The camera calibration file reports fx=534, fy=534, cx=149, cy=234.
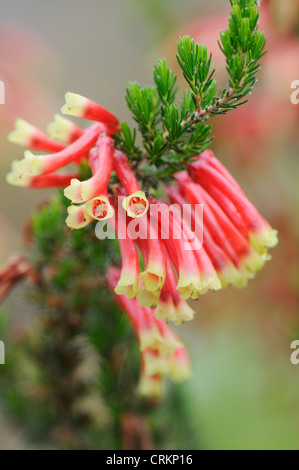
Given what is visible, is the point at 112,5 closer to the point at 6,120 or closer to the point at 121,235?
the point at 6,120

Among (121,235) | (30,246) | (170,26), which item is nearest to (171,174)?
(121,235)

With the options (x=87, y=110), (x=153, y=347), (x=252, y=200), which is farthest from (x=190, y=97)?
(x=252, y=200)

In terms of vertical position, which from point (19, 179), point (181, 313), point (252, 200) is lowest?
point (181, 313)

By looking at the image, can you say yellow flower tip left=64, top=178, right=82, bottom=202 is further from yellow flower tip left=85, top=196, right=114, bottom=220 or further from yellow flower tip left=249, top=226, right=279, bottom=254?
yellow flower tip left=249, top=226, right=279, bottom=254

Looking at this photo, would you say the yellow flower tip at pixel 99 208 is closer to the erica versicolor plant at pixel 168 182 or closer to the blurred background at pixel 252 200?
the erica versicolor plant at pixel 168 182

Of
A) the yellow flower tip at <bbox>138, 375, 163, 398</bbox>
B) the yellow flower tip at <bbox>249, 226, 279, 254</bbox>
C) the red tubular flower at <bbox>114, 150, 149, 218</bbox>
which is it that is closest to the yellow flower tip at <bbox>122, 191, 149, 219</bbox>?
the red tubular flower at <bbox>114, 150, 149, 218</bbox>

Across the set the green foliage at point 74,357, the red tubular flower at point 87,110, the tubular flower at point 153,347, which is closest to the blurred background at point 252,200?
the green foliage at point 74,357

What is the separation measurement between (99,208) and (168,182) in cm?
10

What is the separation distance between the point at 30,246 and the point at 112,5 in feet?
6.92

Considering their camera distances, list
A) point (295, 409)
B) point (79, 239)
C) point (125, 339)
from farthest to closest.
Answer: point (295, 409)
point (125, 339)
point (79, 239)

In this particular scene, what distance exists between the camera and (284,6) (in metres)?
0.84

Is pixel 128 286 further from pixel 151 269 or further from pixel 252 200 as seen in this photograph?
pixel 252 200

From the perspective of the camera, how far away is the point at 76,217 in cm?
41

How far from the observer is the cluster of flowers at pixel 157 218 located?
1.34 ft
